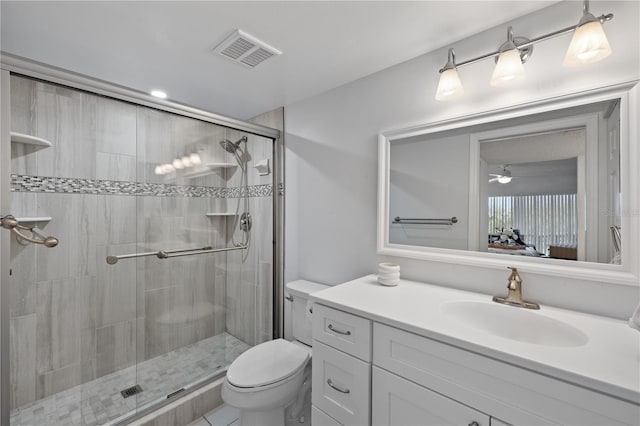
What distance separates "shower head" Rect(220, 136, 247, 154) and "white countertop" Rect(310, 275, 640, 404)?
1.33 metres

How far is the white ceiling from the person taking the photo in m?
1.21

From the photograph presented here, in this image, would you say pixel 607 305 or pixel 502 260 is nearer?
pixel 607 305

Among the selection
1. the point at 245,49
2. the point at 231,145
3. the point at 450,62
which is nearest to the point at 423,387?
the point at 450,62

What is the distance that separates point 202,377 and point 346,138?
6.35 feet

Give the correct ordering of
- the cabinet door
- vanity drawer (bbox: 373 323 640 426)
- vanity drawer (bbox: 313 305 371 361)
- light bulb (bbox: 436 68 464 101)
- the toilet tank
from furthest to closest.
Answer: the toilet tank < light bulb (bbox: 436 68 464 101) < vanity drawer (bbox: 313 305 371 361) < the cabinet door < vanity drawer (bbox: 373 323 640 426)

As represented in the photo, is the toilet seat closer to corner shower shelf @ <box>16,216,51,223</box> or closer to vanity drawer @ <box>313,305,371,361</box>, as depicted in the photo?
vanity drawer @ <box>313,305,371,361</box>

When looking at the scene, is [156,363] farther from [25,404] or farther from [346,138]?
[346,138]

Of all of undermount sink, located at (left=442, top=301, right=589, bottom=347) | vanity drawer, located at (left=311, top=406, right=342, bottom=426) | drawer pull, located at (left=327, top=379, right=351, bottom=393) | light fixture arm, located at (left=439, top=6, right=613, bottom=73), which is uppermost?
light fixture arm, located at (left=439, top=6, right=613, bottom=73)

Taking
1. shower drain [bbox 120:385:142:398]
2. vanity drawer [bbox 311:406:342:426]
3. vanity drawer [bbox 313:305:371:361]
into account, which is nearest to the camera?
vanity drawer [bbox 313:305:371:361]

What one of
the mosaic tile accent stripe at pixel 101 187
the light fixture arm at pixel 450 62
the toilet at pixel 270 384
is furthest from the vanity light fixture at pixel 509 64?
the mosaic tile accent stripe at pixel 101 187

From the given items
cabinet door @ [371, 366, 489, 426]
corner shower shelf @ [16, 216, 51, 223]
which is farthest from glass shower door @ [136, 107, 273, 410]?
cabinet door @ [371, 366, 489, 426]

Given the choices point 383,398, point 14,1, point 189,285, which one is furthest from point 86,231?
point 383,398

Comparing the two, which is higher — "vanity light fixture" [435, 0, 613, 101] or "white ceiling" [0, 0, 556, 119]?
"white ceiling" [0, 0, 556, 119]

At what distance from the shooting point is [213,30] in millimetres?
1376
